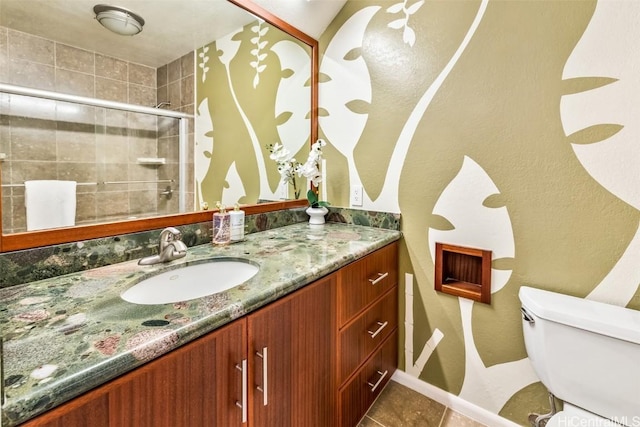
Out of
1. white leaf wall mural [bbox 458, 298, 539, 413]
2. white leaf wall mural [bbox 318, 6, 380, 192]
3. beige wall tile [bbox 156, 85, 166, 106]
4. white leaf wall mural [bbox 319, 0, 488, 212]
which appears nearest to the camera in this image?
beige wall tile [bbox 156, 85, 166, 106]

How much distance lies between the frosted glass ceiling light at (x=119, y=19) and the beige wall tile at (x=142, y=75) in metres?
0.12

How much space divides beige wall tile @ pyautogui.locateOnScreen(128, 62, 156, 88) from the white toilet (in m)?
1.61

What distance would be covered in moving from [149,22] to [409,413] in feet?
6.53

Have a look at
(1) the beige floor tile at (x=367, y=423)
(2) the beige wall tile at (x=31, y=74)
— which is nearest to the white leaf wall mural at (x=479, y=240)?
(1) the beige floor tile at (x=367, y=423)

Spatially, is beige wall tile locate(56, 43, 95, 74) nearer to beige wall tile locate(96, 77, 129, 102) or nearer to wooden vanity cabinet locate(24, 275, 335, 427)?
beige wall tile locate(96, 77, 129, 102)

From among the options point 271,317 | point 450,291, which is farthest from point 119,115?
point 450,291

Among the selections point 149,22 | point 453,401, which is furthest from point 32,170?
point 453,401

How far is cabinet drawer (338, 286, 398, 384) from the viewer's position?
113 cm

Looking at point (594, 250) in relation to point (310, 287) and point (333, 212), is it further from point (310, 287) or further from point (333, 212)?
point (333, 212)

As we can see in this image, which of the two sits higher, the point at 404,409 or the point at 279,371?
the point at 279,371

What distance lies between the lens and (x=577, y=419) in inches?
37.1

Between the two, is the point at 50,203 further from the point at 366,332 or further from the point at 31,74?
the point at 366,332

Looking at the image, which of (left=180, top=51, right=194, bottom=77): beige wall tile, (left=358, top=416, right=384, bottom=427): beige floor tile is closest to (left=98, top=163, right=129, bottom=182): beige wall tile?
(left=180, top=51, right=194, bottom=77): beige wall tile

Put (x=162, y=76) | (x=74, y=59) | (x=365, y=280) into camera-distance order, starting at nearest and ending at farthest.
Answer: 1. (x=74, y=59)
2. (x=162, y=76)
3. (x=365, y=280)
